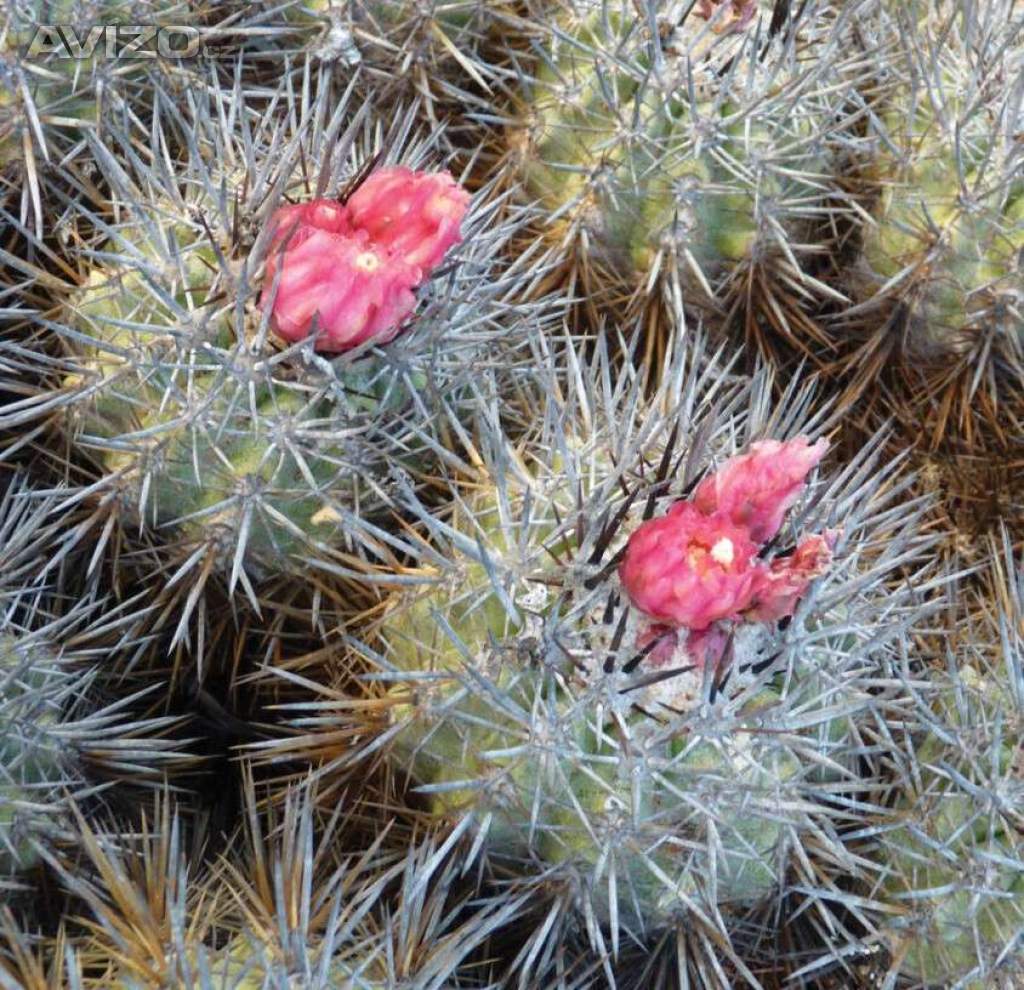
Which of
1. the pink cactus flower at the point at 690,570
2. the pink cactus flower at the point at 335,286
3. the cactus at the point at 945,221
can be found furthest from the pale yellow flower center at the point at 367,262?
the cactus at the point at 945,221

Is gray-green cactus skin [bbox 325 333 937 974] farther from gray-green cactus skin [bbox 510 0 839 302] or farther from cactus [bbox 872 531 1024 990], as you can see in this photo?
gray-green cactus skin [bbox 510 0 839 302]

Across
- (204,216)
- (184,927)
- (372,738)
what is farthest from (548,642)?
(204,216)

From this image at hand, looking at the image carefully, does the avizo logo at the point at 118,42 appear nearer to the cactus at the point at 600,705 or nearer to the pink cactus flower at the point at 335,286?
the pink cactus flower at the point at 335,286

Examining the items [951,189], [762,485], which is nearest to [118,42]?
[762,485]

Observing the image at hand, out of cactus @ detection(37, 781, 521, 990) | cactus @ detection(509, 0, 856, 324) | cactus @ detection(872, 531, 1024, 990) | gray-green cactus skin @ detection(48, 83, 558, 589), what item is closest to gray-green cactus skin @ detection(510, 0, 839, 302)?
cactus @ detection(509, 0, 856, 324)

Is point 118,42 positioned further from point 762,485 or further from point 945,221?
point 945,221
